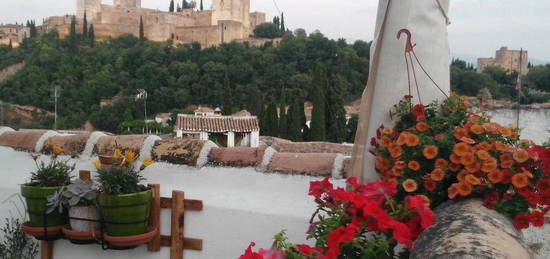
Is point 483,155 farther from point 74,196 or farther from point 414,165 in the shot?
point 74,196

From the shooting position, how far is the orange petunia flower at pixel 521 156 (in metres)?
1.36

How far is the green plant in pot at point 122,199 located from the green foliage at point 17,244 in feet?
2.71


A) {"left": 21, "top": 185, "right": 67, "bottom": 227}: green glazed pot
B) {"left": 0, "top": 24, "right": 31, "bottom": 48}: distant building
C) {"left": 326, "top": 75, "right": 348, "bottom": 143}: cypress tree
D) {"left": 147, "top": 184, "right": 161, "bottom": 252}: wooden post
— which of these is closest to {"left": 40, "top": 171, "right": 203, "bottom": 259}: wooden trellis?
{"left": 147, "top": 184, "right": 161, "bottom": 252}: wooden post

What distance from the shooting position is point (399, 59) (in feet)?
5.69

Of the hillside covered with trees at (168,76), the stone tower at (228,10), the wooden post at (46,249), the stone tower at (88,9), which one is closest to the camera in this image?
the wooden post at (46,249)

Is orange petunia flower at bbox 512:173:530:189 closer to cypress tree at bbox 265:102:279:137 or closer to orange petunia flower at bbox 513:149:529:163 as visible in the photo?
orange petunia flower at bbox 513:149:529:163

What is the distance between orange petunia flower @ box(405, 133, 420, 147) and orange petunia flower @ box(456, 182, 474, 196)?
20 cm

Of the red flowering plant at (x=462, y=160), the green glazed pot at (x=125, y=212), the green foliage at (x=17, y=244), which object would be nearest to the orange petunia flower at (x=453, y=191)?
the red flowering plant at (x=462, y=160)

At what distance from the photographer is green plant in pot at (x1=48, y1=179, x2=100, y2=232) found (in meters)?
2.30

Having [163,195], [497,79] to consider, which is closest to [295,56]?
[497,79]

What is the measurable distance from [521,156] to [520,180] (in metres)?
0.09

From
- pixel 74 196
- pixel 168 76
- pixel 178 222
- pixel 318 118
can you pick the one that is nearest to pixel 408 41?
pixel 178 222

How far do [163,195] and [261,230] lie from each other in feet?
2.02

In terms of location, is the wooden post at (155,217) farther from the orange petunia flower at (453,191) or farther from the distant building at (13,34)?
the distant building at (13,34)
